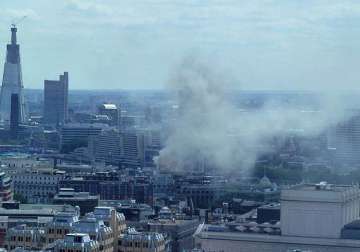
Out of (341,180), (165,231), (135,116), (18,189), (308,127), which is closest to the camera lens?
(165,231)

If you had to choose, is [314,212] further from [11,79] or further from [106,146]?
[11,79]

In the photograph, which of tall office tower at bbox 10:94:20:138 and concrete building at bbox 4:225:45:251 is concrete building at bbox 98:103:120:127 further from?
concrete building at bbox 4:225:45:251

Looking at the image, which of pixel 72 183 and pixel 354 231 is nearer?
pixel 354 231

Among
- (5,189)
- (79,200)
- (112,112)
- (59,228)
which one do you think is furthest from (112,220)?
(112,112)

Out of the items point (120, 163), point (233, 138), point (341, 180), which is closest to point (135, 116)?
point (120, 163)

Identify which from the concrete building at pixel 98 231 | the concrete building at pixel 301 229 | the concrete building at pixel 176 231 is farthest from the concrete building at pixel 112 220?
the concrete building at pixel 176 231

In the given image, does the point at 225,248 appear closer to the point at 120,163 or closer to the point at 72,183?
the point at 72,183

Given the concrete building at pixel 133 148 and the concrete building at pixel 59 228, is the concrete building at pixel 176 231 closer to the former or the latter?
the concrete building at pixel 59 228
